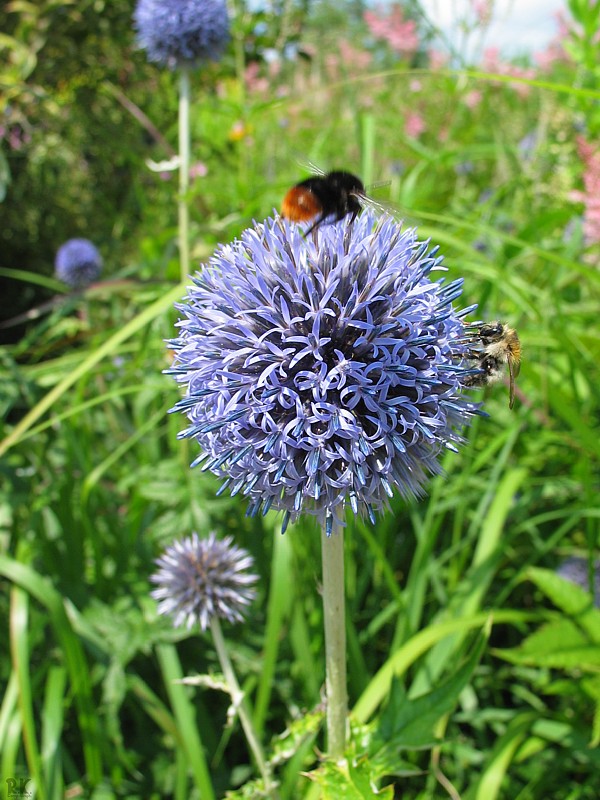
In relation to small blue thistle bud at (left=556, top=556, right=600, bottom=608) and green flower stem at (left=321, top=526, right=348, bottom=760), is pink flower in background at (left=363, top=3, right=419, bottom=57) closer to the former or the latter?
small blue thistle bud at (left=556, top=556, right=600, bottom=608)

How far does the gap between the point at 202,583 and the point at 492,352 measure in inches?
32.4

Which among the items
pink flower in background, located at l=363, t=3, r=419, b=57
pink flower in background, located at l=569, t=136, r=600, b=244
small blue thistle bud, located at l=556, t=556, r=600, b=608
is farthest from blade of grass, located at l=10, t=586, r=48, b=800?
pink flower in background, located at l=363, t=3, r=419, b=57

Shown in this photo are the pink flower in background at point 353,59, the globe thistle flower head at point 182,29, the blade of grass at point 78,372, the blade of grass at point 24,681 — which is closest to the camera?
the blade of grass at point 24,681

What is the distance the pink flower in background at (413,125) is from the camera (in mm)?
4742

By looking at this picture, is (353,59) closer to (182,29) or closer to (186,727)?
(182,29)

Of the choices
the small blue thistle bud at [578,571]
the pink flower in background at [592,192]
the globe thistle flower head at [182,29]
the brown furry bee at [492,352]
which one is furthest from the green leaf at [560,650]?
the globe thistle flower head at [182,29]

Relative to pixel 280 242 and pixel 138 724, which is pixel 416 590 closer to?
pixel 138 724

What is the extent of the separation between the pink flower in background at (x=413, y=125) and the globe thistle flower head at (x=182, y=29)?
8.09 ft

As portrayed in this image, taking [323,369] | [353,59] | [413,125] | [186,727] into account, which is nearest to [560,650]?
[186,727]

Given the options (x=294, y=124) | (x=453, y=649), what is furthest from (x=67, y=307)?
(x=294, y=124)

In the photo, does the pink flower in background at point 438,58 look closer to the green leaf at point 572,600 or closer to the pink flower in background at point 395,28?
the pink flower in background at point 395,28

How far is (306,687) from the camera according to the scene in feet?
5.96

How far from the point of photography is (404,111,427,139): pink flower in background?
15.6 feet

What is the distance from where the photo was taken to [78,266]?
3424 mm
